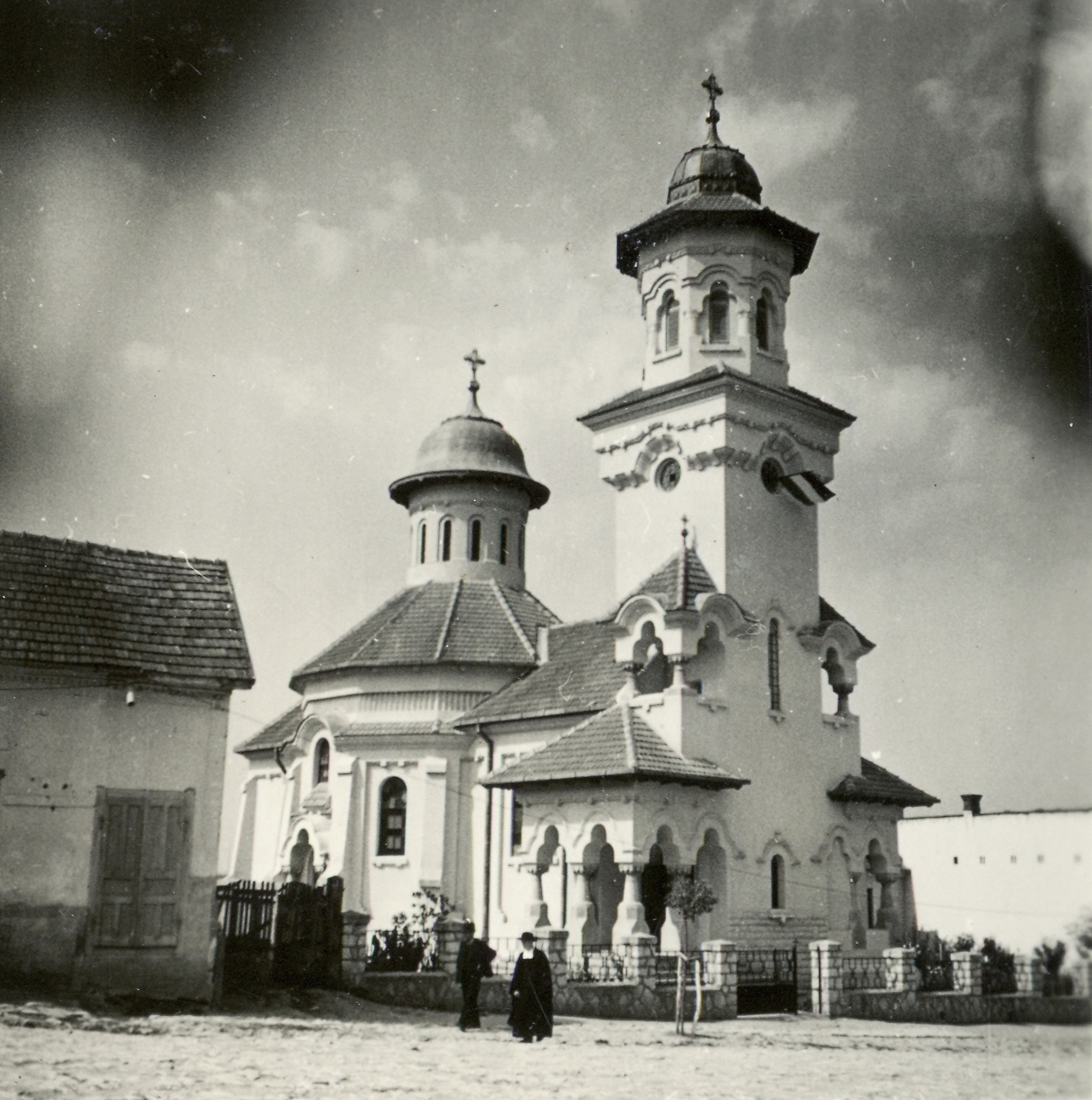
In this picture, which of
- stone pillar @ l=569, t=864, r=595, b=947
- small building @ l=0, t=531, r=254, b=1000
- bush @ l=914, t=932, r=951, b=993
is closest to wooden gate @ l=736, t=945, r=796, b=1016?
bush @ l=914, t=932, r=951, b=993

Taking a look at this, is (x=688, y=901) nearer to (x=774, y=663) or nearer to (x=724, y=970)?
(x=724, y=970)

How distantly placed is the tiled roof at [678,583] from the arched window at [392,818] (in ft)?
22.2

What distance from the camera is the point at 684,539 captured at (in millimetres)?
22234

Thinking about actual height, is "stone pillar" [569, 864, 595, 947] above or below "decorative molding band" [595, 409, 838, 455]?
below

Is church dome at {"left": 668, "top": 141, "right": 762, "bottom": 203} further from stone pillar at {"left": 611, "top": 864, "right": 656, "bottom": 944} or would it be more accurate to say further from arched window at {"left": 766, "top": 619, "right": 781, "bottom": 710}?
stone pillar at {"left": 611, "top": 864, "right": 656, "bottom": 944}

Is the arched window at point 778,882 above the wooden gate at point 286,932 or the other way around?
above

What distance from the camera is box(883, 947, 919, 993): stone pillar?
18.8 m

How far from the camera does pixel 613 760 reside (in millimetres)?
20109

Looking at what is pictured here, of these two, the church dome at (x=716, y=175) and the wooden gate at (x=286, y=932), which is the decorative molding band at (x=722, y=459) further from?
the wooden gate at (x=286, y=932)

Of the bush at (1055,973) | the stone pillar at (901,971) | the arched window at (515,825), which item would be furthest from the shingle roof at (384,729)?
the bush at (1055,973)

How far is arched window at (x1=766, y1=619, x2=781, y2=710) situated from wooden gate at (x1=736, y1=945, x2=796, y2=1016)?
4300mm

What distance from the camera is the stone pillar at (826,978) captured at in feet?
59.7

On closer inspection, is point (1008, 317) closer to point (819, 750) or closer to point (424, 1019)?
point (424, 1019)

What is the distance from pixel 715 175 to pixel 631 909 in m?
13.2
